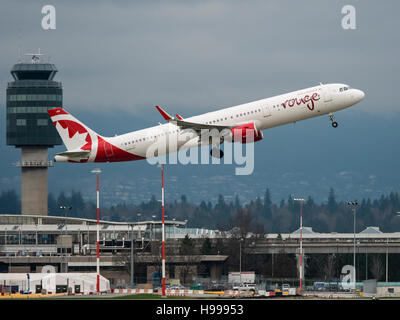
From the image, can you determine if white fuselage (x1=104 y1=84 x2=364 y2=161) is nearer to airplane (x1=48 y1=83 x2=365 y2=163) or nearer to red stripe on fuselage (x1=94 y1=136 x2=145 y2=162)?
airplane (x1=48 y1=83 x2=365 y2=163)

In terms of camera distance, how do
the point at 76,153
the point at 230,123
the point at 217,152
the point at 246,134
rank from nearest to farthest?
1. the point at 246,134
2. the point at 230,123
3. the point at 217,152
4. the point at 76,153

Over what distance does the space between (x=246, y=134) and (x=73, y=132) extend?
77.7 feet

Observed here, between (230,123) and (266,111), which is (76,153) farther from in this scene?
(266,111)

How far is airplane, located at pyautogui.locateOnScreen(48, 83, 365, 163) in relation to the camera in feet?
343

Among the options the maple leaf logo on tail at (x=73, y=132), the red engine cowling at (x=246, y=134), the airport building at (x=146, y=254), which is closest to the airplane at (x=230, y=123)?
the red engine cowling at (x=246, y=134)

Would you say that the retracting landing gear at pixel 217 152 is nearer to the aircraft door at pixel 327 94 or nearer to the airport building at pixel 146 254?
the aircraft door at pixel 327 94

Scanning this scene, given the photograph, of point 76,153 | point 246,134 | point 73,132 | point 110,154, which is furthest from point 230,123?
point 73,132

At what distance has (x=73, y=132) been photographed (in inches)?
4530

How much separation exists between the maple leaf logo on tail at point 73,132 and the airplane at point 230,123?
49 cm

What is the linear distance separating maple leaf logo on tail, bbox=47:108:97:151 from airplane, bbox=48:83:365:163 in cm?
49

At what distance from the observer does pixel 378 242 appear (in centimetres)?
18688

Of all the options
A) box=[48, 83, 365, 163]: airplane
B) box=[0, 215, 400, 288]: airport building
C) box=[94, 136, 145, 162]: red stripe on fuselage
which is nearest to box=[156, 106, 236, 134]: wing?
box=[48, 83, 365, 163]: airplane

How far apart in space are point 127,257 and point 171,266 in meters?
7.91
